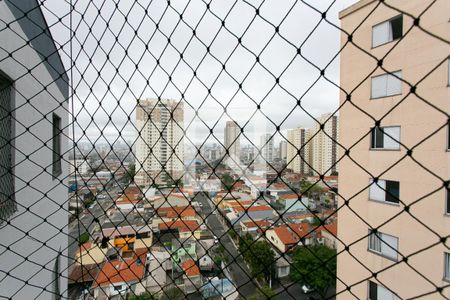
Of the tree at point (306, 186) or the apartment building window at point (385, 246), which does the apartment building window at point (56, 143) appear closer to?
the tree at point (306, 186)

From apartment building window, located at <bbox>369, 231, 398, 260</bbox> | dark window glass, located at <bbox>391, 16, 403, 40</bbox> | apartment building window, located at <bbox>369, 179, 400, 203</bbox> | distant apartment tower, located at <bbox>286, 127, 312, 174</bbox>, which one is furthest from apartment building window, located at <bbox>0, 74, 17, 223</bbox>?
dark window glass, located at <bbox>391, 16, 403, 40</bbox>

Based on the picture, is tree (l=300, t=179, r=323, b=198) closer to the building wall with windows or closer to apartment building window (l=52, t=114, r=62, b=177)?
the building wall with windows

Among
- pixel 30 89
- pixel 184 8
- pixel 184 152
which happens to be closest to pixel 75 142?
pixel 30 89

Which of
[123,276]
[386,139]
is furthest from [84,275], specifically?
[123,276]

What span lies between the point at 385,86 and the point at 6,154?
3.09m

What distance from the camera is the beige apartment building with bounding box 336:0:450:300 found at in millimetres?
2312

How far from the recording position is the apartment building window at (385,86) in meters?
2.55

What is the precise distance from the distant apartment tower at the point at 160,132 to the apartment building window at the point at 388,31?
7.37ft

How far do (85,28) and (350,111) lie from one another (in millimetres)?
2784

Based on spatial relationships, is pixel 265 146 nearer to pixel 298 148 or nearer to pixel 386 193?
pixel 298 148

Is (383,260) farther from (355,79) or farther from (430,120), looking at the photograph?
(355,79)

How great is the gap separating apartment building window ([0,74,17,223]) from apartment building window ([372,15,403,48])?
10.4ft

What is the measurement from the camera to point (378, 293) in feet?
9.41

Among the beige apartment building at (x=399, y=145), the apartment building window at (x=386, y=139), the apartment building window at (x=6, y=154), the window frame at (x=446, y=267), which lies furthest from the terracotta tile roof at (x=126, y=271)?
the window frame at (x=446, y=267)
